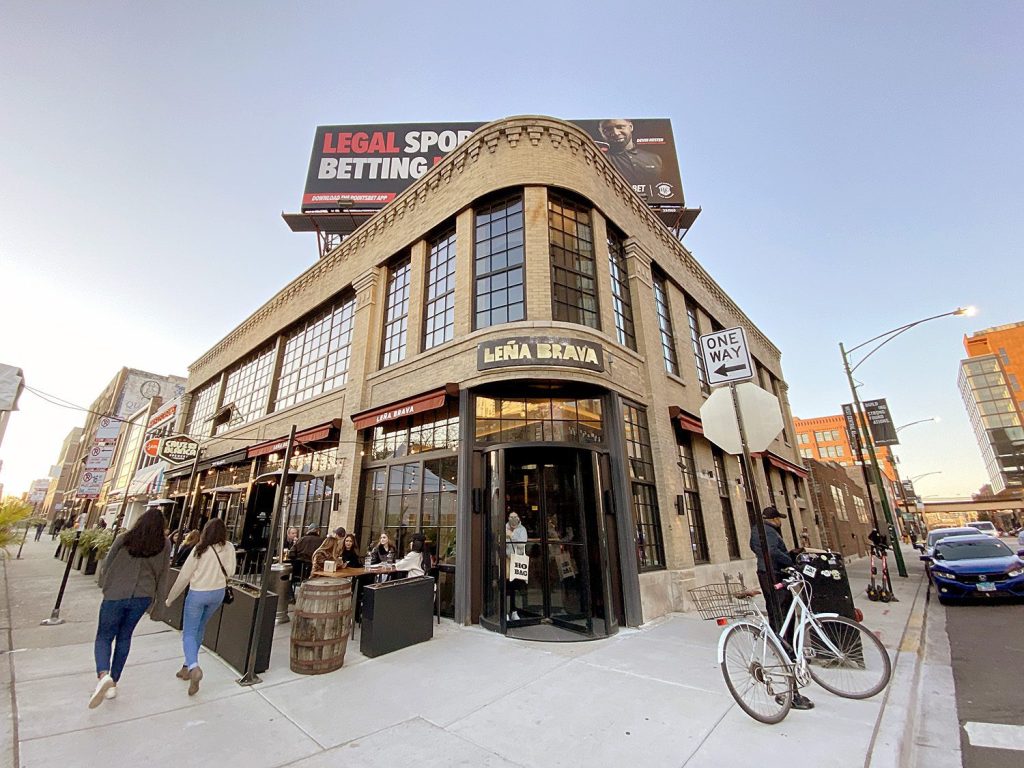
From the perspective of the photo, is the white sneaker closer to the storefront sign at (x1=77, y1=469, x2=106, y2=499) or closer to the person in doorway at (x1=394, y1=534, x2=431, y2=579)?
the person in doorway at (x1=394, y1=534, x2=431, y2=579)

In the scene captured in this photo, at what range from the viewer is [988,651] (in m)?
6.76

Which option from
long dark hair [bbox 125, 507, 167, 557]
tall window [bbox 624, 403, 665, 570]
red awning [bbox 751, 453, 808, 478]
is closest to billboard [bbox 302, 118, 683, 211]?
red awning [bbox 751, 453, 808, 478]

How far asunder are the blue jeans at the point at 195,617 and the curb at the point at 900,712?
6.60 meters

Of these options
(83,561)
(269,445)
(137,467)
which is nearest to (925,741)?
(269,445)

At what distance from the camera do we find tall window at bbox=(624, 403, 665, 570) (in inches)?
366

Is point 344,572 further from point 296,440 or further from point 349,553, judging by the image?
point 296,440

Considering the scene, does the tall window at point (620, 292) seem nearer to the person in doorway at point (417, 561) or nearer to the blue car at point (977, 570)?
the person in doorway at point (417, 561)

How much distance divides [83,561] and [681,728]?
19.5m

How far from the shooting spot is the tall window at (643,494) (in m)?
9.29

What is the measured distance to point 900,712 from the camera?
4.20 m

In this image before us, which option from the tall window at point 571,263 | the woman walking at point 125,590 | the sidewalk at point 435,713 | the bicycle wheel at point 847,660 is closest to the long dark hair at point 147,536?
the woman walking at point 125,590

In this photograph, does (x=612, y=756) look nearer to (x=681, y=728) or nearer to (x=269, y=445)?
(x=681, y=728)

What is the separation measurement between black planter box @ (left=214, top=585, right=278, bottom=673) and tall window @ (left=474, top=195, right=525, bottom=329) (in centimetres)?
640

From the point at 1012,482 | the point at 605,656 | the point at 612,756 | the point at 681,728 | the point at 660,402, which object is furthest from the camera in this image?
the point at 1012,482
